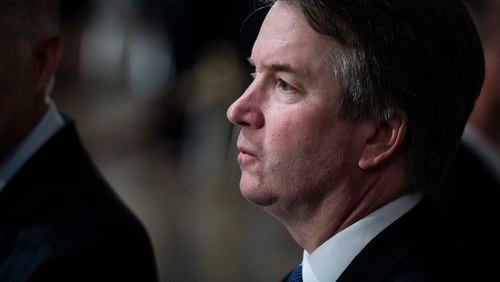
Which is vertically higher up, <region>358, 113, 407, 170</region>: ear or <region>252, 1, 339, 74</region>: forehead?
<region>252, 1, 339, 74</region>: forehead

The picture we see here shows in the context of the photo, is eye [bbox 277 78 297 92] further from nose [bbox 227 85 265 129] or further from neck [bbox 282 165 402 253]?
neck [bbox 282 165 402 253]

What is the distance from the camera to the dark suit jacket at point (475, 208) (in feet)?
12.3

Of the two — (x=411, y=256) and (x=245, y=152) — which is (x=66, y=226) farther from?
(x=411, y=256)

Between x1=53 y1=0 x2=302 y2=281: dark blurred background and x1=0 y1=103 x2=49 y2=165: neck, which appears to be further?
x1=53 y1=0 x2=302 y2=281: dark blurred background

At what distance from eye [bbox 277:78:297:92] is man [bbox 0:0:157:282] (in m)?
0.85

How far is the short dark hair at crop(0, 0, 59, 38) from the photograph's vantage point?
3.29 m

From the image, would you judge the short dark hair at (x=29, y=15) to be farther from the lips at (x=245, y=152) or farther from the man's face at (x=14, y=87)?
the lips at (x=245, y=152)

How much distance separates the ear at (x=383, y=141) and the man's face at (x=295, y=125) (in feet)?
0.09

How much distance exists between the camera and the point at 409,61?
2.54 m

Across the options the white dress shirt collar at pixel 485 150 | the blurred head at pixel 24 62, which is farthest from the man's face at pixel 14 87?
the white dress shirt collar at pixel 485 150

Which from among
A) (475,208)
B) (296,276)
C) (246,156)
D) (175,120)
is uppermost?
(246,156)

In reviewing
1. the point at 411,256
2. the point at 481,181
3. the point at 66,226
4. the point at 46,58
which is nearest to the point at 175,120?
the point at 481,181

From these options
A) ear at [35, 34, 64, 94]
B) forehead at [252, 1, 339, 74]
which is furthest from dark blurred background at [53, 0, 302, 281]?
forehead at [252, 1, 339, 74]

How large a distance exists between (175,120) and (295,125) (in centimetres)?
590
